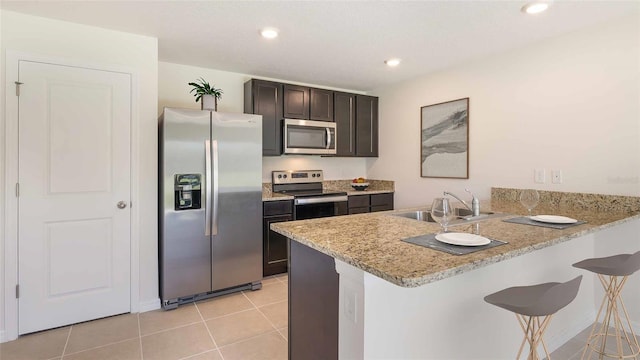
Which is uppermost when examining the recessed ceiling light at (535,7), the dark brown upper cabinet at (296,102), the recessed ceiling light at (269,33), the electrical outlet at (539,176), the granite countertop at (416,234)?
the recessed ceiling light at (269,33)

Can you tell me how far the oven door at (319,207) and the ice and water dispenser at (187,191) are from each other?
109 centimetres

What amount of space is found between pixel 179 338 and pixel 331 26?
257cm

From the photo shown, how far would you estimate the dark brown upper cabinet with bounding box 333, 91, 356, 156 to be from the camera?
429 cm

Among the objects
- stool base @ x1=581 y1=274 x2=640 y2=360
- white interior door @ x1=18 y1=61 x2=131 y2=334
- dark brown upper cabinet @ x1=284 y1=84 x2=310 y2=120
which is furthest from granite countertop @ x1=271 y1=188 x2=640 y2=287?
dark brown upper cabinet @ x1=284 y1=84 x2=310 y2=120

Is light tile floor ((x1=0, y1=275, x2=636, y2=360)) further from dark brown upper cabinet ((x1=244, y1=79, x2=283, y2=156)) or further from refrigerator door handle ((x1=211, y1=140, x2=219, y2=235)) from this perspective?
dark brown upper cabinet ((x1=244, y1=79, x2=283, y2=156))

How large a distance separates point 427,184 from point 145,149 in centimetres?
301

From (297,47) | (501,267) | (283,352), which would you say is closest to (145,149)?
(297,47)

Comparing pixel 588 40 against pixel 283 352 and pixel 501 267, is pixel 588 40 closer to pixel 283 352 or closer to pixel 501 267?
pixel 501 267

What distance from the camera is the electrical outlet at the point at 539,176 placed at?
2.85 metres

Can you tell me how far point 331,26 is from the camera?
8.33ft

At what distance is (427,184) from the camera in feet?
12.9

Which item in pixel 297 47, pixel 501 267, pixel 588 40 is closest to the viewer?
pixel 501 267

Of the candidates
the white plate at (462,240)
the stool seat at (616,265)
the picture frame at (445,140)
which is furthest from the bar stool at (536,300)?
the picture frame at (445,140)

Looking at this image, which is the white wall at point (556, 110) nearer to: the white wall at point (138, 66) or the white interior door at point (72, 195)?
the white wall at point (138, 66)
